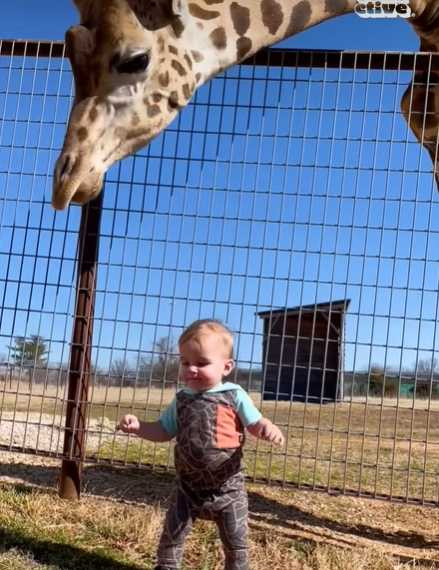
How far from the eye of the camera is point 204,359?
2.75 metres

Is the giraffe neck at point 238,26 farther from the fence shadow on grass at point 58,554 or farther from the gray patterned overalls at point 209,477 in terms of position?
the fence shadow on grass at point 58,554

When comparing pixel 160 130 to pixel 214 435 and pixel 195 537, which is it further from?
pixel 195 537

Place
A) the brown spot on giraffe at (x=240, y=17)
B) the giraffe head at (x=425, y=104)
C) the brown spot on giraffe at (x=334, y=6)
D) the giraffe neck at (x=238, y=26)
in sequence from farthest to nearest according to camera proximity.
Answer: the brown spot on giraffe at (x=334, y=6) → the brown spot on giraffe at (x=240, y=17) → the giraffe neck at (x=238, y=26) → the giraffe head at (x=425, y=104)

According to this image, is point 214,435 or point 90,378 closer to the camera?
point 214,435

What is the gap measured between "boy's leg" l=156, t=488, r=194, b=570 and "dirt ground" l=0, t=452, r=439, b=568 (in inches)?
36.9

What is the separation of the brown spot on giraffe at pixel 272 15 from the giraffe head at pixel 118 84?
0.60 meters

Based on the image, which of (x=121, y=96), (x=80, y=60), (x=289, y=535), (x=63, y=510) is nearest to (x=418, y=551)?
(x=289, y=535)

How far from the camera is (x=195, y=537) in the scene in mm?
3506

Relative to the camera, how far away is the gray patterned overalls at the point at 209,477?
2.79m

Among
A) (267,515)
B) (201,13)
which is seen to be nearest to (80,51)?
(201,13)

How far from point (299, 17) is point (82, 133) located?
1736mm

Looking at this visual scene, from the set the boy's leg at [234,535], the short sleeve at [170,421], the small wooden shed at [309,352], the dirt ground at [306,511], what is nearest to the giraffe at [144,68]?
the small wooden shed at [309,352]

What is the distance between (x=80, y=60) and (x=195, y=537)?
2.57 m

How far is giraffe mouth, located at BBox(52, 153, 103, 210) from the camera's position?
3627mm
